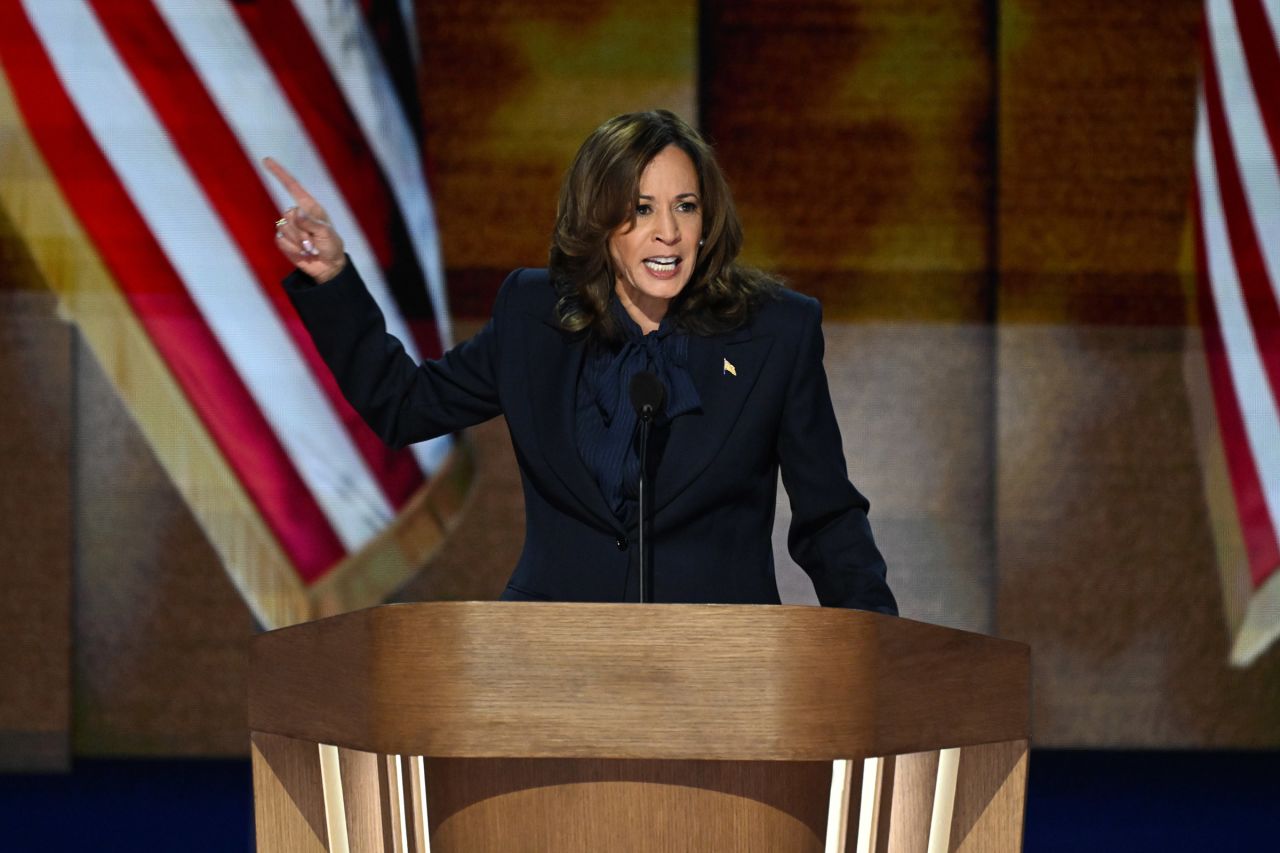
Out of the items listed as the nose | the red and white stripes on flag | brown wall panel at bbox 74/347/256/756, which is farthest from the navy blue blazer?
the red and white stripes on flag

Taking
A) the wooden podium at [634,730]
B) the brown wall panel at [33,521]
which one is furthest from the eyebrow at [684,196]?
the brown wall panel at [33,521]

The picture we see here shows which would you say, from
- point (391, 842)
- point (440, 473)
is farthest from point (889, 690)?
point (440, 473)

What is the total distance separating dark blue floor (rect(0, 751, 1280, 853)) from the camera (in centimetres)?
334

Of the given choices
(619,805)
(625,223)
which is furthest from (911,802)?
(625,223)

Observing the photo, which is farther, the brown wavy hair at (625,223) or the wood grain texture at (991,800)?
the brown wavy hair at (625,223)

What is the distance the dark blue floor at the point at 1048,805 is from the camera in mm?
3338

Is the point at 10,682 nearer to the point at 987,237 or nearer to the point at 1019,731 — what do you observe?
the point at 987,237

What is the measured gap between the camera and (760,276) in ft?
6.03

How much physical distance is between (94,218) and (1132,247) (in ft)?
8.20

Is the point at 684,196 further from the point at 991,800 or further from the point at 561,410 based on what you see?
the point at 991,800

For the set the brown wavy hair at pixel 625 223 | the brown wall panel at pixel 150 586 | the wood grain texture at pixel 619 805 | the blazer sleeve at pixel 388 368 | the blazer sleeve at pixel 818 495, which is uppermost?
the brown wavy hair at pixel 625 223

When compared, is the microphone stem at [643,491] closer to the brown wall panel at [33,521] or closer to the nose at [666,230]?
the nose at [666,230]

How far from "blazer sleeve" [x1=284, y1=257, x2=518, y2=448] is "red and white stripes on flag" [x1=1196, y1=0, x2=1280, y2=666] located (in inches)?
108

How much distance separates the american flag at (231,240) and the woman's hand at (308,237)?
2.31m
